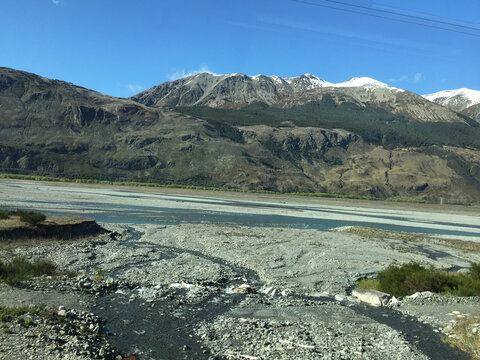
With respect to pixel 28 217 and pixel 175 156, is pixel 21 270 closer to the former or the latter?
pixel 28 217

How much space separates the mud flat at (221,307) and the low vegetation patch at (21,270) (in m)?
0.63

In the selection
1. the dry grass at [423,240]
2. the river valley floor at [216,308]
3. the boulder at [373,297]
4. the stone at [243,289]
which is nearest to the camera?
the river valley floor at [216,308]

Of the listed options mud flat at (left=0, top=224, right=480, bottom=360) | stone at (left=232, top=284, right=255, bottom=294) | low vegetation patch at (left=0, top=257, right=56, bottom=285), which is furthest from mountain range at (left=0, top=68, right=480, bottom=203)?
stone at (left=232, top=284, right=255, bottom=294)

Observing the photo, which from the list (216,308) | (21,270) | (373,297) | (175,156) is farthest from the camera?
(175,156)

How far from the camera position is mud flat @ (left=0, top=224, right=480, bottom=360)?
33.3 feet

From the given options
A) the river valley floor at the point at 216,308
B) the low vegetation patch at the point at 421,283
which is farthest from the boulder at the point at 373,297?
the low vegetation patch at the point at 421,283

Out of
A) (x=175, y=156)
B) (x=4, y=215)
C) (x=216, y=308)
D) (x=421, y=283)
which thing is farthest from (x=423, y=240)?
(x=175, y=156)

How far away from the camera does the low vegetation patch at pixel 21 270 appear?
14.4 meters

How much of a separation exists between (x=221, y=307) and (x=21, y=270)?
810 cm

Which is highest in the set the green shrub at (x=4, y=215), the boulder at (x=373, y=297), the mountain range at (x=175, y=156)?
the mountain range at (x=175, y=156)

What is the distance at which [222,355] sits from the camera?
9.99 m

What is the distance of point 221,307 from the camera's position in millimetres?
14141

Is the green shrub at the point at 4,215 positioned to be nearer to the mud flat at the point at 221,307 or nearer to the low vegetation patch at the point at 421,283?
the mud flat at the point at 221,307

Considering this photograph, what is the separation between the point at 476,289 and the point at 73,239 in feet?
76.6
